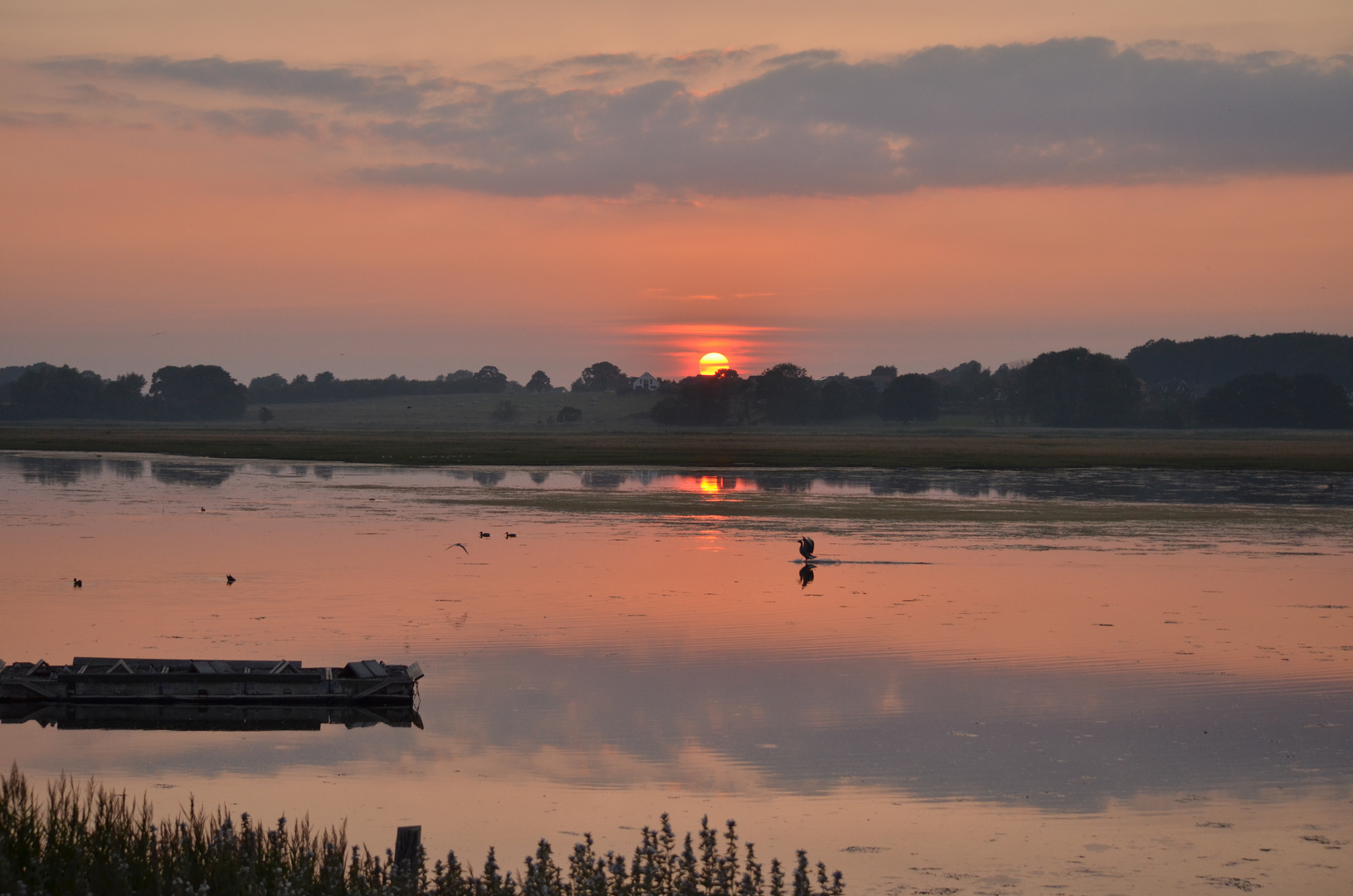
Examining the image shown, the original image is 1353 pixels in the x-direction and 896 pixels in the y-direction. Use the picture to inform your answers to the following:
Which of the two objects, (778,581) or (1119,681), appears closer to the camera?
(1119,681)

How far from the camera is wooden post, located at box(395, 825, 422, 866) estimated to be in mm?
10344

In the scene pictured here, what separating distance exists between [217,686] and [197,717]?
520 millimetres

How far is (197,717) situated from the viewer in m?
18.5

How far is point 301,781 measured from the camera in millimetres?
15008

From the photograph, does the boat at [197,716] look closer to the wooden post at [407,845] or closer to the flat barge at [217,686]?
the flat barge at [217,686]

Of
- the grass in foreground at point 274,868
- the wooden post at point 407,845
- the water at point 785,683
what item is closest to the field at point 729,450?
the water at point 785,683

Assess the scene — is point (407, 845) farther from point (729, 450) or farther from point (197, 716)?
point (729, 450)

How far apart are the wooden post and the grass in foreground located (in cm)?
5

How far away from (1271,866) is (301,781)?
10.2 metres

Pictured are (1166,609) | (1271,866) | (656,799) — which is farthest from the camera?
(1166,609)

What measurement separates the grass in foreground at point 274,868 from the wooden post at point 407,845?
51 mm

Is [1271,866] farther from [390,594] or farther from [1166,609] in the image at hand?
[390,594]

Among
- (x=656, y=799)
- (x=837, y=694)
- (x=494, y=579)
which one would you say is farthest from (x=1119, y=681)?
(x=494, y=579)

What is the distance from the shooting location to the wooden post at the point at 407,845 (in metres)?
10.3
